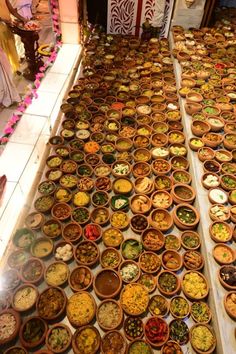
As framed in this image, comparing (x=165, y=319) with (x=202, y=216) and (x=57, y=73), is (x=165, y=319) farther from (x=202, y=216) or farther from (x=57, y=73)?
(x=57, y=73)

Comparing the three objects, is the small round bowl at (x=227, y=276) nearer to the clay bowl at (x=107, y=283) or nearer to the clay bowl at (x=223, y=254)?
the clay bowl at (x=223, y=254)

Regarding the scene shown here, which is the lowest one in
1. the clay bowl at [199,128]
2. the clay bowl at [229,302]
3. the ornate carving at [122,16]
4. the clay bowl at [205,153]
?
the clay bowl at [229,302]

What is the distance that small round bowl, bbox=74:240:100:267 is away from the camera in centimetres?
395

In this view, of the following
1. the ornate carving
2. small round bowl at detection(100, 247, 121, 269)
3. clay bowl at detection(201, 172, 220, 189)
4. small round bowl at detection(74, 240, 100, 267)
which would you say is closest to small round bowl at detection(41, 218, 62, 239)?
small round bowl at detection(74, 240, 100, 267)

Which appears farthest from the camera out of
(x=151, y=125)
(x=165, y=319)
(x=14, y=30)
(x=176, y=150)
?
(x=14, y=30)

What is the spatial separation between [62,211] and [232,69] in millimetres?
5638

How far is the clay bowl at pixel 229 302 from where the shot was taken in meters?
3.41

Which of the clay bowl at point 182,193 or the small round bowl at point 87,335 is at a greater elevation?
the clay bowl at point 182,193

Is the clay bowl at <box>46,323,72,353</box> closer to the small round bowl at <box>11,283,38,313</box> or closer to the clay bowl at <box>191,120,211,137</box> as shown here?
the small round bowl at <box>11,283,38,313</box>

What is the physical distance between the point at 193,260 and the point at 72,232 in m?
1.75

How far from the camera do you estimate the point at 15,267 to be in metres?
3.85

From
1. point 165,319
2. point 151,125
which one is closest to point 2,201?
point 165,319

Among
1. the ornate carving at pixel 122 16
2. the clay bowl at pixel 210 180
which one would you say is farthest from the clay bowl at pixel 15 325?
the ornate carving at pixel 122 16

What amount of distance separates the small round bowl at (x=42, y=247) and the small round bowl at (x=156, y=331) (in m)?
1.59
